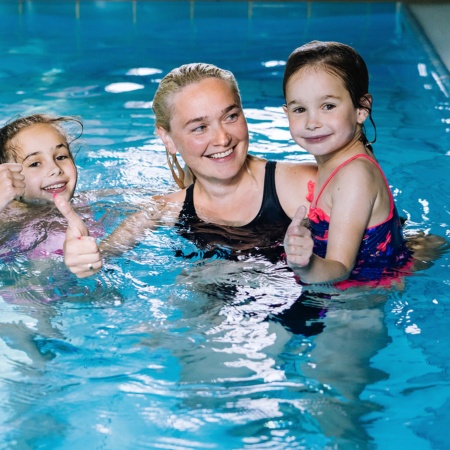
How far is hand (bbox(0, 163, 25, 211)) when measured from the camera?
126 inches

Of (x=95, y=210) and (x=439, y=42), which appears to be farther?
(x=439, y=42)

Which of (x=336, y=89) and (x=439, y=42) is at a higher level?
(x=336, y=89)

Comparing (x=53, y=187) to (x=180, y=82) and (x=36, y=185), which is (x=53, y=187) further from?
(x=180, y=82)

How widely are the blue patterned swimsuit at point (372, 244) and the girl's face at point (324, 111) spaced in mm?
106

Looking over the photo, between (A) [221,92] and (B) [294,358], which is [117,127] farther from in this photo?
(B) [294,358]

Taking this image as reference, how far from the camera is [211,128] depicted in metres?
3.30

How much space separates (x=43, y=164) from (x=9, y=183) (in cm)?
45

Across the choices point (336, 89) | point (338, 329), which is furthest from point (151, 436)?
point (336, 89)

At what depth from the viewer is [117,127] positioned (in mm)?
6117

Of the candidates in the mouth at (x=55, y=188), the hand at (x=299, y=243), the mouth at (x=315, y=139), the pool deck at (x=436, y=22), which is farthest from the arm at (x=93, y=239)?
the pool deck at (x=436, y=22)

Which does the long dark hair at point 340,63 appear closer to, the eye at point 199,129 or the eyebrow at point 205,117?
the eyebrow at point 205,117

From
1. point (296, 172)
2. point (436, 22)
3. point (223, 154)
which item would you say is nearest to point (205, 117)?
point (223, 154)

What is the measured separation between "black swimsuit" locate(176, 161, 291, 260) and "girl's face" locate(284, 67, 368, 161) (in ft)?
1.54

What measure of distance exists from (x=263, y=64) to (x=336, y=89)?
497cm
